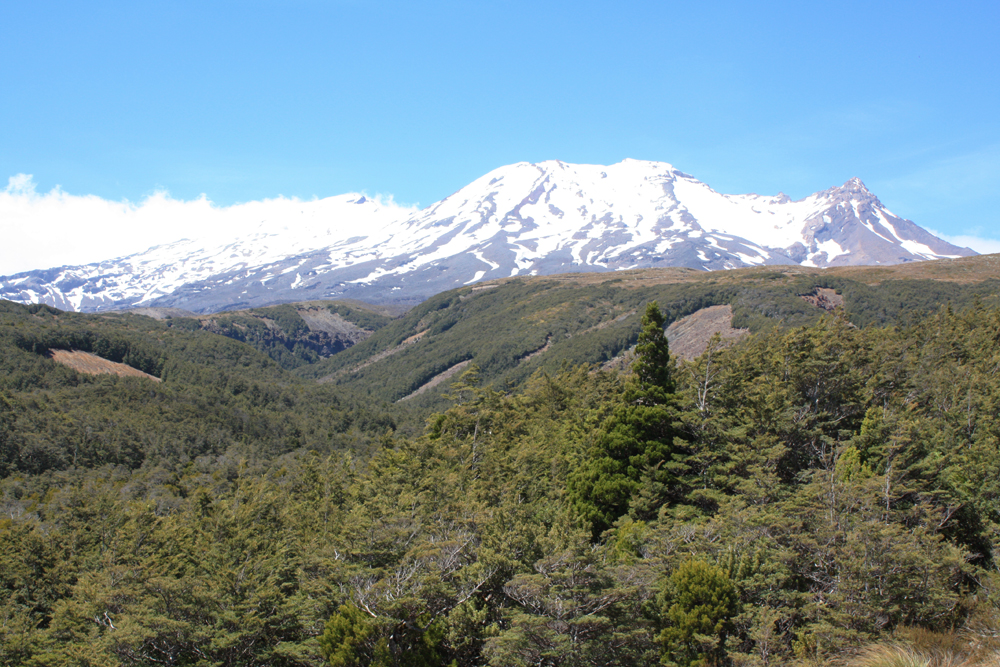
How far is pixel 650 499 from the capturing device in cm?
3114

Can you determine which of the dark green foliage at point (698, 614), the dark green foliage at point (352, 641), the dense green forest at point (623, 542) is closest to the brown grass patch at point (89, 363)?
the dense green forest at point (623, 542)

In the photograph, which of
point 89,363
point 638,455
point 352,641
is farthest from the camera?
point 89,363

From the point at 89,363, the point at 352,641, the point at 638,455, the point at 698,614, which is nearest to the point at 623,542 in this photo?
the point at 698,614

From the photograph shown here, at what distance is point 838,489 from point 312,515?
31814 millimetres

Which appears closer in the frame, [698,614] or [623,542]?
[698,614]

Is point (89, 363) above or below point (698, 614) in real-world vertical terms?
below

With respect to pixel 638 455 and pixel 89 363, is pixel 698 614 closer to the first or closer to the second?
pixel 638 455

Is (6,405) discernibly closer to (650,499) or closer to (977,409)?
(650,499)

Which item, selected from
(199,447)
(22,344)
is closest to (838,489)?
(199,447)

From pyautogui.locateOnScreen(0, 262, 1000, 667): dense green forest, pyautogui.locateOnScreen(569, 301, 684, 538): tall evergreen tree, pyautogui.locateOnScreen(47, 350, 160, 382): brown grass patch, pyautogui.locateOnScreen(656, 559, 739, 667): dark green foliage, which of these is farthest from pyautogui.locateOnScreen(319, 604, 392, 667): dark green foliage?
pyautogui.locateOnScreen(47, 350, 160, 382): brown grass patch

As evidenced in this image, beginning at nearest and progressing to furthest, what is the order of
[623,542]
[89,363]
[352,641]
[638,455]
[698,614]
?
[698,614], [352,641], [623,542], [638,455], [89,363]

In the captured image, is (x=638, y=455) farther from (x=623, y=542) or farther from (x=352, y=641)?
(x=352, y=641)

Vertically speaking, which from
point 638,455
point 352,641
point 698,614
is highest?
point 638,455

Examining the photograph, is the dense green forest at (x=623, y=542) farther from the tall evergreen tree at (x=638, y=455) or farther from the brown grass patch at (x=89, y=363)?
the brown grass patch at (x=89, y=363)
